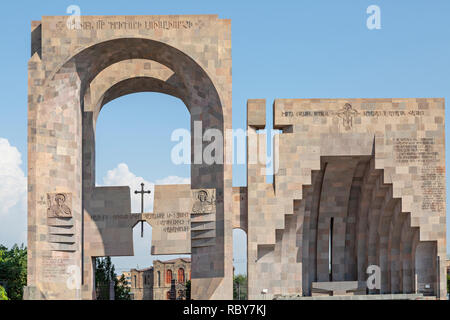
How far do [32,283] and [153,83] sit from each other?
12306mm

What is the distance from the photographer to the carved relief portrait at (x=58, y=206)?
112ft

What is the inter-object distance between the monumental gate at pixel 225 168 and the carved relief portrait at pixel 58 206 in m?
0.04

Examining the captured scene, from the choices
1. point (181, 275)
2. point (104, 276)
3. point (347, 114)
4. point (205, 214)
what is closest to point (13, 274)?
point (104, 276)

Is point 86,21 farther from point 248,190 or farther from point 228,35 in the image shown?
point 248,190

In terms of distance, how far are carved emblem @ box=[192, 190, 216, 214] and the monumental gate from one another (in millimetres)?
45

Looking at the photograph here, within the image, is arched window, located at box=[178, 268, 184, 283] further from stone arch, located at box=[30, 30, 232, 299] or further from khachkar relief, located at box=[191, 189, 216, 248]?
khachkar relief, located at box=[191, 189, 216, 248]

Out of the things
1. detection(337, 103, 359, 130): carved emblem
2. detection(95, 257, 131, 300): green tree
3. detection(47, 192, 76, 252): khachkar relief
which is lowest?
detection(95, 257, 131, 300): green tree

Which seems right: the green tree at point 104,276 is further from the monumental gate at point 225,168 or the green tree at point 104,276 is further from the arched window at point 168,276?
the arched window at point 168,276

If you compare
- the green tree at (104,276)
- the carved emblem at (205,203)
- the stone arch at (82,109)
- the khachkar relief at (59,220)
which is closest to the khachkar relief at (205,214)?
the carved emblem at (205,203)

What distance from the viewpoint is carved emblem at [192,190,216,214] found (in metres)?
34.7

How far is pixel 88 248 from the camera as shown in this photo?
3800 cm

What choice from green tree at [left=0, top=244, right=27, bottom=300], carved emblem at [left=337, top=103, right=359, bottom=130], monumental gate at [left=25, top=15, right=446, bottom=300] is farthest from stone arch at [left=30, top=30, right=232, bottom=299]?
green tree at [left=0, top=244, right=27, bottom=300]

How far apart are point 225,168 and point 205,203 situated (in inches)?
72.5
